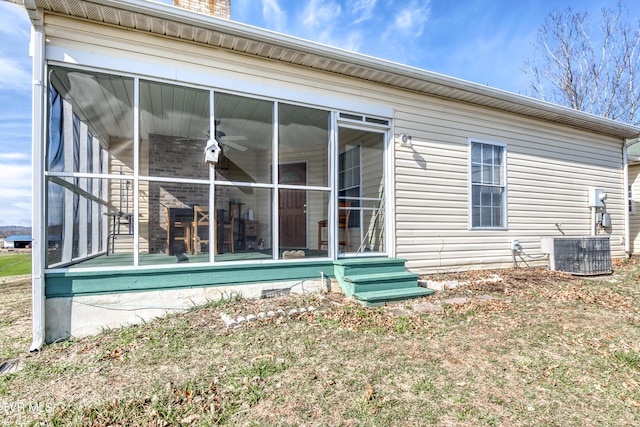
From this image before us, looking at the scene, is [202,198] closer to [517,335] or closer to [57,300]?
[57,300]

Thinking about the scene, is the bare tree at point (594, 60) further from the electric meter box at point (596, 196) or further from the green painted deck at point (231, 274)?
the green painted deck at point (231, 274)

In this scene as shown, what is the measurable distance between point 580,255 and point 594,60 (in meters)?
12.7

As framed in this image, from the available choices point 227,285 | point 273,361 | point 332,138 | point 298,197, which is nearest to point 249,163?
point 298,197

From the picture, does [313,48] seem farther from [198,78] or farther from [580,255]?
[580,255]

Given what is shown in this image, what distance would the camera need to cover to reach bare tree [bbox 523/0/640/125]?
13742mm

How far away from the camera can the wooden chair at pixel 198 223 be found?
486cm

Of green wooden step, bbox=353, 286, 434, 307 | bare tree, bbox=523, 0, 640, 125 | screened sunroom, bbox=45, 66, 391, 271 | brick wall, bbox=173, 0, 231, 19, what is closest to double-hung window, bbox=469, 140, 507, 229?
screened sunroom, bbox=45, 66, 391, 271

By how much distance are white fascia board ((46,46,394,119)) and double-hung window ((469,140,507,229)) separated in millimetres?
2136

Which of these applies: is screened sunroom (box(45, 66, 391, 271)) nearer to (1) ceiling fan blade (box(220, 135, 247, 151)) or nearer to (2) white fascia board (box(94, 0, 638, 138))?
(1) ceiling fan blade (box(220, 135, 247, 151))

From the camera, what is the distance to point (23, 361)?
303cm

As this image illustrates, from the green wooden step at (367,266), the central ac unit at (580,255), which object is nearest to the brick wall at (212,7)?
the green wooden step at (367,266)

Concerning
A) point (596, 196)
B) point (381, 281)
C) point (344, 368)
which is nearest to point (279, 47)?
point (381, 281)

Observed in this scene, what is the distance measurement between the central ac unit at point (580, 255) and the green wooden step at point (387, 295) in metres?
3.80

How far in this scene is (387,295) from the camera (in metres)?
4.42
